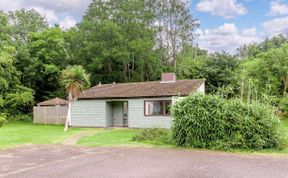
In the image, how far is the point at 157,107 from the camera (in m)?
21.0

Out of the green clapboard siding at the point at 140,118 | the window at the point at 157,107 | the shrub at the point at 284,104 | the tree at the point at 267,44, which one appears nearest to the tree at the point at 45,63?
the green clapboard siding at the point at 140,118

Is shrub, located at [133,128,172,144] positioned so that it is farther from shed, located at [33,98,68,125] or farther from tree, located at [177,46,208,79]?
tree, located at [177,46,208,79]

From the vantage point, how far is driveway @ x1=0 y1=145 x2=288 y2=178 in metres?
8.48

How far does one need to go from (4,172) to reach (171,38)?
29.7 meters

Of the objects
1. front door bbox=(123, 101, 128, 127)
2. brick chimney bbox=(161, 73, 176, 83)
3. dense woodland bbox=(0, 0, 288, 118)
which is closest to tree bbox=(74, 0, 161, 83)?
dense woodland bbox=(0, 0, 288, 118)

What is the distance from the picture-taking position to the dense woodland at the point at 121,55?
30000mm

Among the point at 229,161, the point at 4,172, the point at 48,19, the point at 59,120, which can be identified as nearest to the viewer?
the point at 4,172

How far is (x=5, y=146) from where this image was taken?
45.4 ft

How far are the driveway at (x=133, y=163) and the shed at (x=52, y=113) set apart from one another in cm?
1294

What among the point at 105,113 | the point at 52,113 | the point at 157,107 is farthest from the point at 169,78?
the point at 52,113

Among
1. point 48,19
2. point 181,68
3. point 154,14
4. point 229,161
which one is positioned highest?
point 48,19

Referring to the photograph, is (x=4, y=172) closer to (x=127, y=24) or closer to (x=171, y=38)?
(x=127, y=24)

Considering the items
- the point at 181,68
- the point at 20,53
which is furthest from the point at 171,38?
the point at 20,53

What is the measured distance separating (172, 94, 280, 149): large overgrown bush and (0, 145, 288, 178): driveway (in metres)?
1.04
